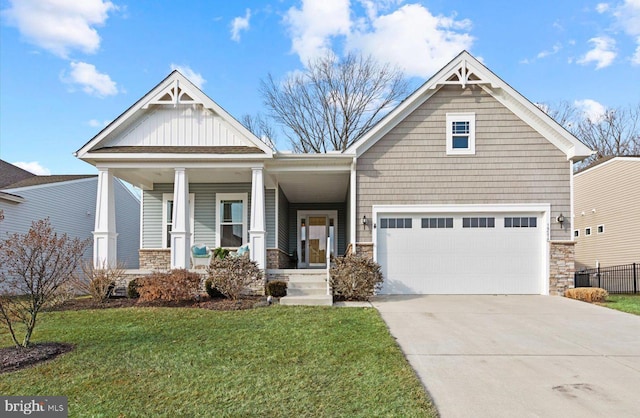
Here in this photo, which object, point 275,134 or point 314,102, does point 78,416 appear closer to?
point 314,102

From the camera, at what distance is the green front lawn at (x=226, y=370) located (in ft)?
12.6

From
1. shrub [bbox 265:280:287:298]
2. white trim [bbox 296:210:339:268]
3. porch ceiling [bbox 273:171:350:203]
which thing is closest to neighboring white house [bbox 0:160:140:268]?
white trim [bbox 296:210:339:268]

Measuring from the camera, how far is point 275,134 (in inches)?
1131

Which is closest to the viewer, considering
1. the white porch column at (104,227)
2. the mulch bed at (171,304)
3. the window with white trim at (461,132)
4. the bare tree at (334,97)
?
the mulch bed at (171,304)

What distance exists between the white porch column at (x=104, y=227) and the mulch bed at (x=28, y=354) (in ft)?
17.4

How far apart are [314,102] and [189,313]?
65.5 ft

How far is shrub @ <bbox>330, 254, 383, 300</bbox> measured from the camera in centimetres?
1009

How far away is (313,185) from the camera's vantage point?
46.2ft

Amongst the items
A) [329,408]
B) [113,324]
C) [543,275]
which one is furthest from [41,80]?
[543,275]

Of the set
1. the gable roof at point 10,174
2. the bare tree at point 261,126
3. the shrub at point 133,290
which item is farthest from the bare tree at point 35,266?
the bare tree at point 261,126

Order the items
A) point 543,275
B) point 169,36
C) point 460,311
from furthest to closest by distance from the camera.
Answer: point 169,36
point 543,275
point 460,311

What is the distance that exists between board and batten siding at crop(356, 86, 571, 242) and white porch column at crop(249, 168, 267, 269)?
2.60m

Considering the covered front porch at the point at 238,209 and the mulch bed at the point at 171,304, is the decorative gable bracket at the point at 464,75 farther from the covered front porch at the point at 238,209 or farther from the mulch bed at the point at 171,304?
the mulch bed at the point at 171,304

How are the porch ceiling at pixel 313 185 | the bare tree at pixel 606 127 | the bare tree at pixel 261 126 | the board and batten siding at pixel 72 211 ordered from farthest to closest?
the bare tree at pixel 261 126, the bare tree at pixel 606 127, the board and batten siding at pixel 72 211, the porch ceiling at pixel 313 185
